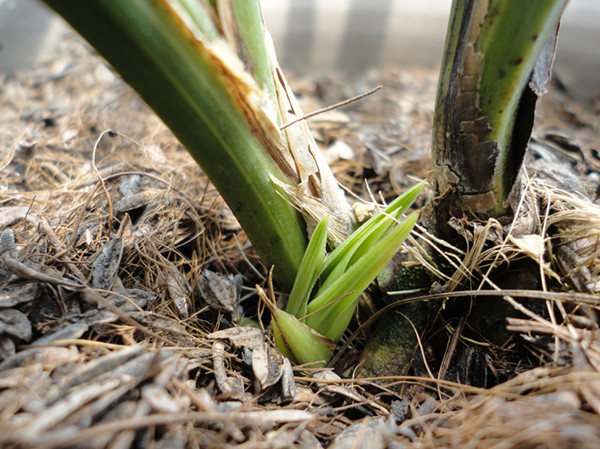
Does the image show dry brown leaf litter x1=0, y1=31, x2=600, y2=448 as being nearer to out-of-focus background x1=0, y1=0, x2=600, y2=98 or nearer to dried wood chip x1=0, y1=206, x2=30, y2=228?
dried wood chip x1=0, y1=206, x2=30, y2=228

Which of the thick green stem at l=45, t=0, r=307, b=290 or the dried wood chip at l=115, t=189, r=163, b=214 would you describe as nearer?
the thick green stem at l=45, t=0, r=307, b=290

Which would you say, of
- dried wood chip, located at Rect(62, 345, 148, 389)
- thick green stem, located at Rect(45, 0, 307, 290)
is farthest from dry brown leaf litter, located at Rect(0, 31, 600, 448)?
thick green stem, located at Rect(45, 0, 307, 290)

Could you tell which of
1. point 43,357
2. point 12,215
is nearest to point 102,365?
point 43,357

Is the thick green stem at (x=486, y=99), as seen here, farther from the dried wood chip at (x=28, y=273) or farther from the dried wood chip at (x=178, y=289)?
the dried wood chip at (x=28, y=273)

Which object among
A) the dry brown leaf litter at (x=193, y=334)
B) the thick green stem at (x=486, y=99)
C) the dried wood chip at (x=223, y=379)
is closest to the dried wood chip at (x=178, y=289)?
the dry brown leaf litter at (x=193, y=334)

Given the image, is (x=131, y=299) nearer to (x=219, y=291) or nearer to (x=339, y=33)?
(x=219, y=291)

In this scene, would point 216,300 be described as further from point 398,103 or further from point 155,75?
point 398,103
